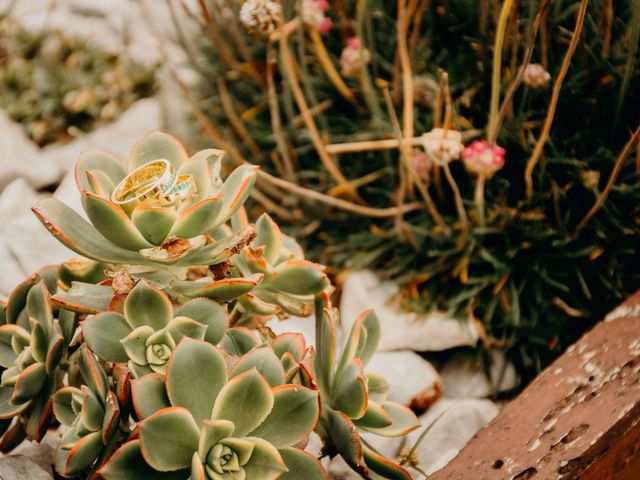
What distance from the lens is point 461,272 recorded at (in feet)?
4.94

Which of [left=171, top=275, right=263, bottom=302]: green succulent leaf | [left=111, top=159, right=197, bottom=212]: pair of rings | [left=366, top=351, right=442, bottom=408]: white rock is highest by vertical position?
[left=111, top=159, right=197, bottom=212]: pair of rings

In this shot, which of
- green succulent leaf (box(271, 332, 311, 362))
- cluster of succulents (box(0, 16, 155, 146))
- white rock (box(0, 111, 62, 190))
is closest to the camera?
green succulent leaf (box(271, 332, 311, 362))

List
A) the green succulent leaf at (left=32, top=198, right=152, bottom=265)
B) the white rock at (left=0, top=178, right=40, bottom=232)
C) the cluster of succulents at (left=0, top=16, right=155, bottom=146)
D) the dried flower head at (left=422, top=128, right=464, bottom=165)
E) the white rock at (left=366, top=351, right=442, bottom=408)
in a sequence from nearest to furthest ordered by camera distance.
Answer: the green succulent leaf at (left=32, top=198, right=152, bottom=265) → the dried flower head at (left=422, top=128, right=464, bottom=165) → the white rock at (left=366, top=351, right=442, bottom=408) → the white rock at (left=0, top=178, right=40, bottom=232) → the cluster of succulents at (left=0, top=16, right=155, bottom=146)

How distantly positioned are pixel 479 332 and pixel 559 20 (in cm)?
71

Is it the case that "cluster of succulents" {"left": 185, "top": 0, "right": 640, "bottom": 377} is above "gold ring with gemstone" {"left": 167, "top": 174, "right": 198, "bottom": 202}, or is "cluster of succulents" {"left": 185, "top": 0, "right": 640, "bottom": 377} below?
below

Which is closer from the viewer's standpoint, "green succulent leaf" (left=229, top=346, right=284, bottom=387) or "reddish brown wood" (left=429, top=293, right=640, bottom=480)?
"green succulent leaf" (left=229, top=346, right=284, bottom=387)

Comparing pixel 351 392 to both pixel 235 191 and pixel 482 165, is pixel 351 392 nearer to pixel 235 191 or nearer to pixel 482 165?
pixel 235 191

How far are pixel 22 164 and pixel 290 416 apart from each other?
1501 millimetres

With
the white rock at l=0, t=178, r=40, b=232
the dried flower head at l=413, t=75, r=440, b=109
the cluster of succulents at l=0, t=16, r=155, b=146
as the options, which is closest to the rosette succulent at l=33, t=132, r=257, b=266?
the dried flower head at l=413, t=75, r=440, b=109

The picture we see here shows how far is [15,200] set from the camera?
1803mm

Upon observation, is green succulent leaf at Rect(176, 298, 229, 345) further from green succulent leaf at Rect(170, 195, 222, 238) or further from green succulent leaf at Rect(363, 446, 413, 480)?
green succulent leaf at Rect(363, 446, 413, 480)

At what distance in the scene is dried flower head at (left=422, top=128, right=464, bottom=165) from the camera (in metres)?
1.30

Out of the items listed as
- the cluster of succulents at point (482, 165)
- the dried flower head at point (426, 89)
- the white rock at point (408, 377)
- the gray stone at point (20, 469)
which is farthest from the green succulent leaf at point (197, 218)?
the dried flower head at point (426, 89)

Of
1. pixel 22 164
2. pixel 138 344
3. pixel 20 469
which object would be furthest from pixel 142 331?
pixel 22 164
